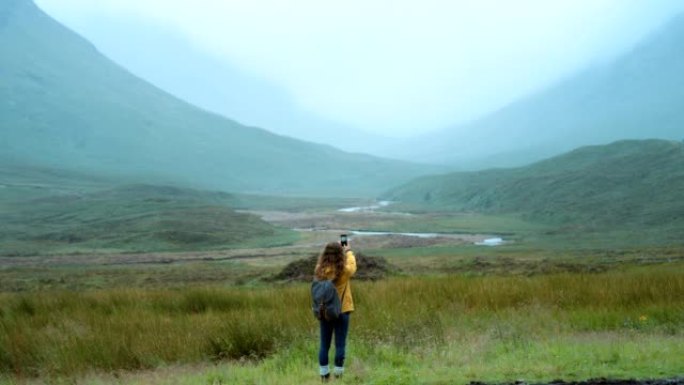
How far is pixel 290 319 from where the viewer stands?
1512cm

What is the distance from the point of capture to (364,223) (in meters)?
77.7

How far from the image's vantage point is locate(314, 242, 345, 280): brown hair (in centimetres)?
972

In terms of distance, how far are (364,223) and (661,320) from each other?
63066 millimetres

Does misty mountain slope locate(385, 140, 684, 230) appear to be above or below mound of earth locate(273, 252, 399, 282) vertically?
above

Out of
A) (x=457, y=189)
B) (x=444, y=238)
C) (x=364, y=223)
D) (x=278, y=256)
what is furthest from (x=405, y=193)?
(x=278, y=256)

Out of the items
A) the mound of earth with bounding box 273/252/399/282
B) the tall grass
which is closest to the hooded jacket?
the tall grass

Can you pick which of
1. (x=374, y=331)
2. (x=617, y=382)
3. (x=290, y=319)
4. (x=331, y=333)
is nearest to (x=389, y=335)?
(x=374, y=331)

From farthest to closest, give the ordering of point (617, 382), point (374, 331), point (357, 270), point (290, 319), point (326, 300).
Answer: point (357, 270), point (290, 319), point (374, 331), point (326, 300), point (617, 382)

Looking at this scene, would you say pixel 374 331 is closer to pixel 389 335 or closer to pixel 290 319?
pixel 389 335

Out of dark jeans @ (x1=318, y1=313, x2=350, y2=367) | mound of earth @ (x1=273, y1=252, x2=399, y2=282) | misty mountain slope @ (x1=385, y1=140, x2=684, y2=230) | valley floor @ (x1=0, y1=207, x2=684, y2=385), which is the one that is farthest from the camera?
misty mountain slope @ (x1=385, y1=140, x2=684, y2=230)

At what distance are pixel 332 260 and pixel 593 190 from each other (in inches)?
3238

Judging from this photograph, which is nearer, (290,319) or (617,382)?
(617,382)

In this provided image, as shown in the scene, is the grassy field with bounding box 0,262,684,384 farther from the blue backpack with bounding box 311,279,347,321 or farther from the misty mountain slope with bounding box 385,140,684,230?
the misty mountain slope with bounding box 385,140,684,230

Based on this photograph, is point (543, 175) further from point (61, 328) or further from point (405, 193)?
point (61, 328)
